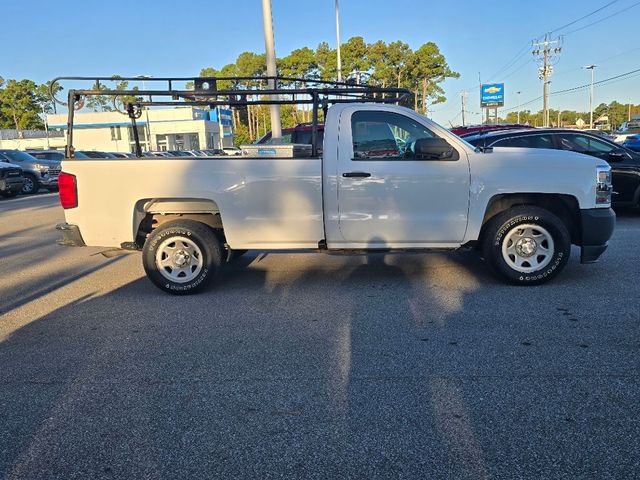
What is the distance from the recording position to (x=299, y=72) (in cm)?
5181

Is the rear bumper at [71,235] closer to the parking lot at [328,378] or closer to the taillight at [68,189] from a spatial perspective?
the taillight at [68,189]

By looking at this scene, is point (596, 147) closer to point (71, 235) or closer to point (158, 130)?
point (71, 235)

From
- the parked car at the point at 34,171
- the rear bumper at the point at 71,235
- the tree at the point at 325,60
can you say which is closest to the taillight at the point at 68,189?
the rear bumper at the point at 71,235

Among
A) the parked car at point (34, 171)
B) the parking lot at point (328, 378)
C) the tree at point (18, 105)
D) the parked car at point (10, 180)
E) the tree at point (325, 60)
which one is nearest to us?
the parking lot at point (328, 378)

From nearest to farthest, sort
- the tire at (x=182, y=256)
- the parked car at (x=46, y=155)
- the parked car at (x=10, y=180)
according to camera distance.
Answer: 1. the tire at (x=182, y=256)
2. the parked car at (x=10, y=180)
3. the parked car at (x=46, y=155)

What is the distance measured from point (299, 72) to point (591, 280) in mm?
49197

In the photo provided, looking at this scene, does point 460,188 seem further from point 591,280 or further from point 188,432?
point 188,432

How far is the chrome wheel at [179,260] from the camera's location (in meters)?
5.80

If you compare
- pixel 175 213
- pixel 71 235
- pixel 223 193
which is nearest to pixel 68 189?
pixel 71 235

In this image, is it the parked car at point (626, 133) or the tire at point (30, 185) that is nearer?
the tire at point (30, 185)

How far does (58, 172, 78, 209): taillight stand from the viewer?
5711 mm

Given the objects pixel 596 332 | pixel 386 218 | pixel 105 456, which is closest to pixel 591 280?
pixel 596 332

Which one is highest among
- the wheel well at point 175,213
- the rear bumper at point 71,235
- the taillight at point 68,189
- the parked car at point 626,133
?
the parked car at point 626,133

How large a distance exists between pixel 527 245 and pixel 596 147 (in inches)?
213
